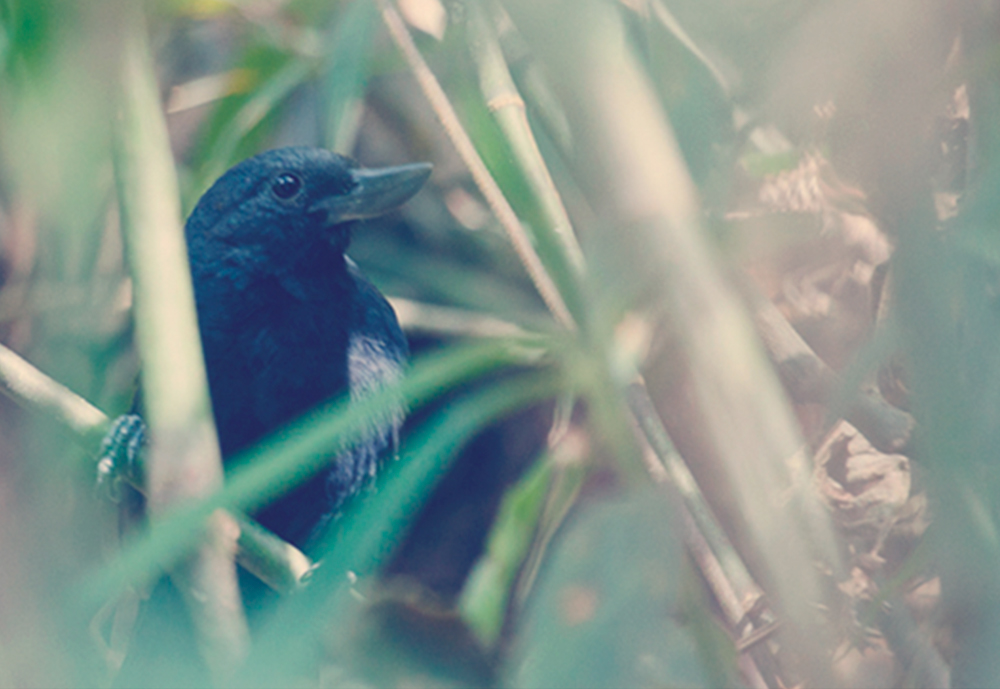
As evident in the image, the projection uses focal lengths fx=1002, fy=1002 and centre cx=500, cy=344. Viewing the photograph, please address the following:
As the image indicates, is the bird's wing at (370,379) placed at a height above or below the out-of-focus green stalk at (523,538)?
above

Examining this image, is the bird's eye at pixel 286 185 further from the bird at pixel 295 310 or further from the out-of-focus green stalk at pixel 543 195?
the out-of-focus green stalk at pixel 543 195

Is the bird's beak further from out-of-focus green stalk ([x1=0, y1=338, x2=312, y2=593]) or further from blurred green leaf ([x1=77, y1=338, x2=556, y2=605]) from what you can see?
out-of-focus green stalk ([x1=0, y1=338, x2=312, y2=593])

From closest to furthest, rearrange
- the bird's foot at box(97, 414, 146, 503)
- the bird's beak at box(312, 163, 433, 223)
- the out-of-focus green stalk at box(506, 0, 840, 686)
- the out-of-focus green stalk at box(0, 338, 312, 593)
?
1. the out-of-focus green stalk at box(506, 0, 840, 686)
2. the out-of-focus green stalk at box(0, 338, 312, 593)
3. the bird's foot at box(97, 414, 146, 503)
4. the bird's beak at box(312, 163, 433, 223)

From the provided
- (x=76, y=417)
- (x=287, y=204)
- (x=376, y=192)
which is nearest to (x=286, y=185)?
(x=287, y=204)

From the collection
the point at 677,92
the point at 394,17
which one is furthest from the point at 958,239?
the point at 394,17

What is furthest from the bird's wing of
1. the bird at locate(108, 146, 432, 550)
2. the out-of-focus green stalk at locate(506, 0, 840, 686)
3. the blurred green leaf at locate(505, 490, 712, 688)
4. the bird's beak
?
the out-of-focus green stalk at locate(506, 0, 840, 686)

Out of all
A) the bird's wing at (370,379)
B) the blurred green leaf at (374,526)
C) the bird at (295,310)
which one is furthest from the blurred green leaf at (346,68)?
the blurred green leaf at (374,526)

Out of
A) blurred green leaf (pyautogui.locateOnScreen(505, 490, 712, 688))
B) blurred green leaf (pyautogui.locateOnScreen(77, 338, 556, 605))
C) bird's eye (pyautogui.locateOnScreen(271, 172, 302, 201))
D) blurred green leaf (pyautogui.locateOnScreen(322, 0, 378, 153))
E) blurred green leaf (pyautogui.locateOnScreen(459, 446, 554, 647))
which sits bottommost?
blurred green leaf (pyautogui.locateOnScreen(505, 490, 712, 688))
